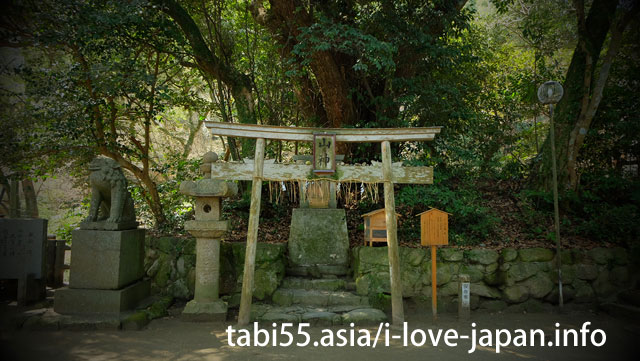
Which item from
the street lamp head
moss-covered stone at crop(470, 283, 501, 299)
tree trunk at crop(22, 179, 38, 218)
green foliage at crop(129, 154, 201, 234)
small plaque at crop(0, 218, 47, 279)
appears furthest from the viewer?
tree trunk at crop(22, 179, 38, 218)

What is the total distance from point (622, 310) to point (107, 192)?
28.8 ft

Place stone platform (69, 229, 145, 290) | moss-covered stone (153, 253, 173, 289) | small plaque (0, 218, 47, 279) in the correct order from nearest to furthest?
stone platform (69, 229, 145, 290) → small plaque (0, 218, 47, 279) → moss-covered stone (153, 253, 173, 289)

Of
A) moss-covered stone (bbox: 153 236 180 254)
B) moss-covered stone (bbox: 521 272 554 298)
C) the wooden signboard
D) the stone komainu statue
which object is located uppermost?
the stone komainu statue

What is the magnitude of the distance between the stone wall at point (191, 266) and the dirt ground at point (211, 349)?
1.13 m

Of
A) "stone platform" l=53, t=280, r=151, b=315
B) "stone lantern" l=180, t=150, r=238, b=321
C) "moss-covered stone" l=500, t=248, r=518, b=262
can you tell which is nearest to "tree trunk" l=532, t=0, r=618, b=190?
"moss-covered stone" l=500, t=248, r=518, b=262

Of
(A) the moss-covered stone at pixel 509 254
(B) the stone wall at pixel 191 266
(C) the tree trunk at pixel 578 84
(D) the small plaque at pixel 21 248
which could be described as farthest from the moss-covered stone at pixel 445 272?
(D) the small plaque at pixel 21 248

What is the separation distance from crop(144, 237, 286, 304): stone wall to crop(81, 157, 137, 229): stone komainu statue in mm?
1202

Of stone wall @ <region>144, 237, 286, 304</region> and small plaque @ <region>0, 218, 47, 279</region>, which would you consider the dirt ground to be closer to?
stone wall @ <region>144, 237, 286, 304</region>

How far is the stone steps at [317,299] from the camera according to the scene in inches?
239

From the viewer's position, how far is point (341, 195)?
29.7ft

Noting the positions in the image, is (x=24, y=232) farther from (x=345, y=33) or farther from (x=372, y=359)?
(x=345, y=33)

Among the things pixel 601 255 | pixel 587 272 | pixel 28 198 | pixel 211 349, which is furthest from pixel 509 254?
pixel 28 198

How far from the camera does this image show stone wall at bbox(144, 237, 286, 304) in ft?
21.1

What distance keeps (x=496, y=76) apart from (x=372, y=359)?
969 cm
